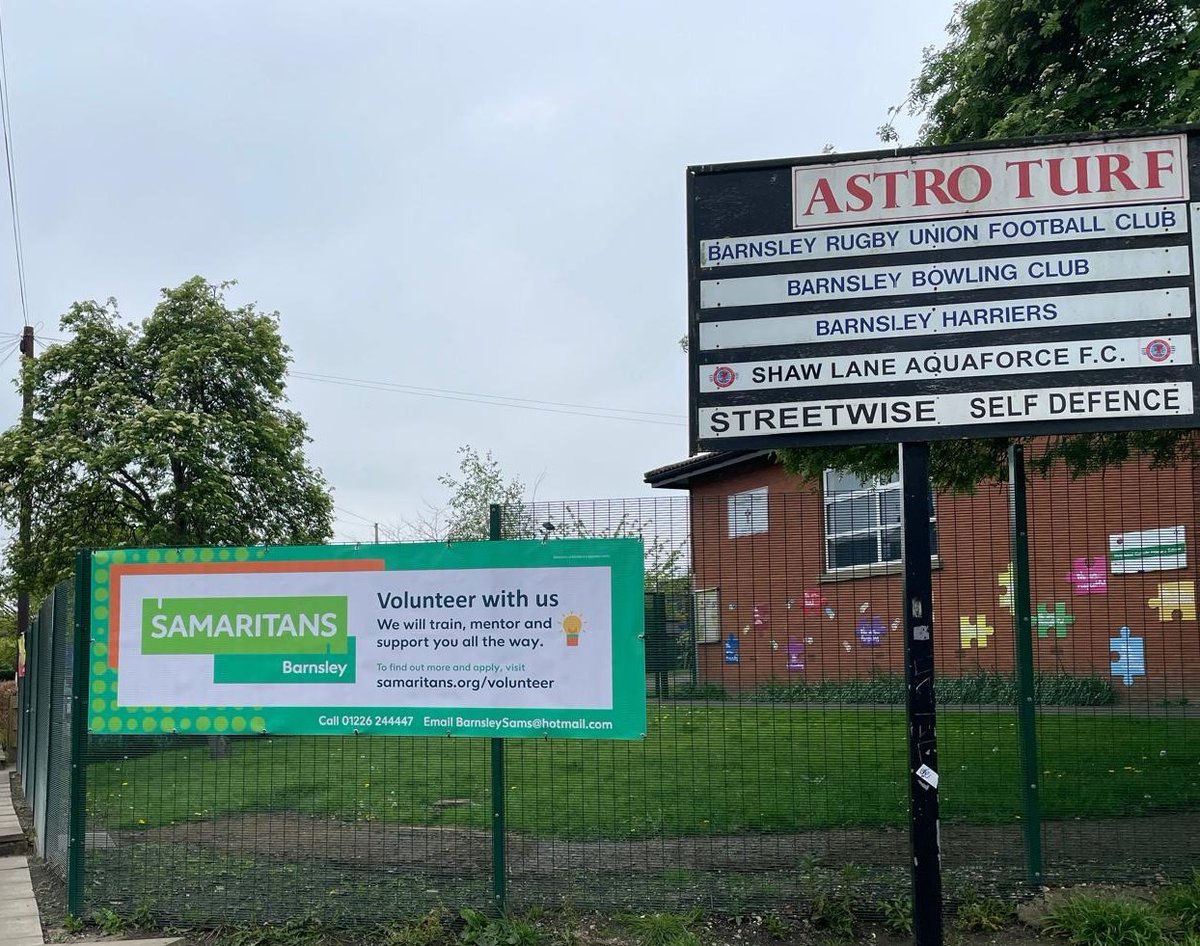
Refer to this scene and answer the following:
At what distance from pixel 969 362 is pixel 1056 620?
1.98 meters

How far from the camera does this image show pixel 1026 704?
715cm

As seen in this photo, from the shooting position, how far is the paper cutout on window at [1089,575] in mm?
7152

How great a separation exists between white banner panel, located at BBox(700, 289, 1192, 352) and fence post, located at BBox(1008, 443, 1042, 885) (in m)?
1.47

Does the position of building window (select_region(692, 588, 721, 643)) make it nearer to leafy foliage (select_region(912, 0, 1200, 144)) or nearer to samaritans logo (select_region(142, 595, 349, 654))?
samaritans logo (select_region(142, 595, 349, 654))

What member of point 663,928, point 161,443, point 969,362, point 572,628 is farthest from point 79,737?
point 161,443

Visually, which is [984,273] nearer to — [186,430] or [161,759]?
[161,759]

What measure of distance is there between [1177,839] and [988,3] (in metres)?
7.03

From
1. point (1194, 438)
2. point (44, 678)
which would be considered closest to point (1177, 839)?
point (1194, 438)

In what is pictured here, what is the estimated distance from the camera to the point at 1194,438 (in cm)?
911

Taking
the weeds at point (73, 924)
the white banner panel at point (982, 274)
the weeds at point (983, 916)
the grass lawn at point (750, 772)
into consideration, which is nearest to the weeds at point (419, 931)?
the grass lawn at point (750, 772)

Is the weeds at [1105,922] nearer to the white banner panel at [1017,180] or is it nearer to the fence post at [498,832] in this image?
the fence post at [498,832]

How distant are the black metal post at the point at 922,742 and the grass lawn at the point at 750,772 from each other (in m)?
1.25

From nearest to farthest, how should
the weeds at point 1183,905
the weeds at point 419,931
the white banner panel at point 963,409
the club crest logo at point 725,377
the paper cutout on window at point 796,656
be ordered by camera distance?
the white banner panel at point 963,409
the club crest logo at point 725,377
the weeds at point 1183,905
the weeds at point 419,931
the paper cutout on window at point 796,656

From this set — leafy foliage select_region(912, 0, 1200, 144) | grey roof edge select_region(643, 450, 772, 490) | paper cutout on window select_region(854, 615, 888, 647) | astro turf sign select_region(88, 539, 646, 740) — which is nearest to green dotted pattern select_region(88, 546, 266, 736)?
astro turf sign select_region(88, 539, 646, 740)
